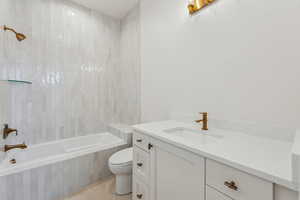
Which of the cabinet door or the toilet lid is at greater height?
the cabinet door

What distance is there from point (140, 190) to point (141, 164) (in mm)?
238

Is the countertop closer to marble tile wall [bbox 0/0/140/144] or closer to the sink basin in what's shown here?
the sink basin

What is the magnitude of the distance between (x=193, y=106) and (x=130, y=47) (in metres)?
1.73

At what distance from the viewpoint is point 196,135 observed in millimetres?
1299

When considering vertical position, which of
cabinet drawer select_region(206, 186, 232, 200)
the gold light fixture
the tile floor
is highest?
the gold light fixture

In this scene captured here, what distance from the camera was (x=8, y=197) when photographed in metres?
1.38

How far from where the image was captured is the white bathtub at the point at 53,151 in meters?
1.52

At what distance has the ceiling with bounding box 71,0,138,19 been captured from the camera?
2.40m

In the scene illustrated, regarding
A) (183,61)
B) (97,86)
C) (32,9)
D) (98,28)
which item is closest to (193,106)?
(183,61)

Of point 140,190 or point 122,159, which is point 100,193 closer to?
point 122,159

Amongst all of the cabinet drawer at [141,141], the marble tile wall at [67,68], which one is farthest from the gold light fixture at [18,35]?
the cabinet drawer at [141,141]

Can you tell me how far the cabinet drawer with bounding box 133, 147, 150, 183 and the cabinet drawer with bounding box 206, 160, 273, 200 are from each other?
1.91ft

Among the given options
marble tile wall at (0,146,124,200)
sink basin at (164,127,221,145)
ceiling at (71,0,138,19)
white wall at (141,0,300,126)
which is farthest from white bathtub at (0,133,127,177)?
ceiling at (71,0,138,19)

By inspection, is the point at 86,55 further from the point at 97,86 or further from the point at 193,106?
the point at 193,106
